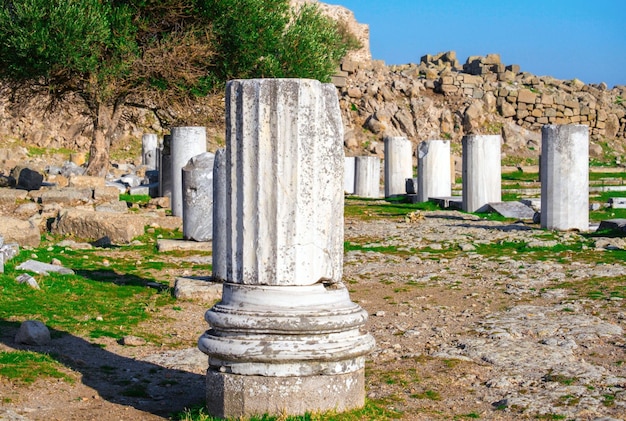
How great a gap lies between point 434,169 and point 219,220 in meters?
15.4

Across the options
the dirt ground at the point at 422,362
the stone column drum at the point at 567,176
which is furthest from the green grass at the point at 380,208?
the dirt ground at the point at 422,362

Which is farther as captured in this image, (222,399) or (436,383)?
(436,383)

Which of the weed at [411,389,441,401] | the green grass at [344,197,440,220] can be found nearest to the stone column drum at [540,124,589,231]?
the green grass at [344,197,440,220]

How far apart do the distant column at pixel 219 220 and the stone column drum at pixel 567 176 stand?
287 inches

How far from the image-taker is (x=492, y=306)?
8734mm

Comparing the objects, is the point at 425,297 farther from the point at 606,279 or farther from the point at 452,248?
the point at 452,248

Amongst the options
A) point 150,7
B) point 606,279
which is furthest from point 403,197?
point 606,279

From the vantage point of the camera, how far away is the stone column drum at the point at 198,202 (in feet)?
41.8

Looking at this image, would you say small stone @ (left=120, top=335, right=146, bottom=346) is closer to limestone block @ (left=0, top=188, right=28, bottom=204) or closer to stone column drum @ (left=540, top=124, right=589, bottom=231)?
stone column drum @ (left=540, top=124, right=589, bottom=231)

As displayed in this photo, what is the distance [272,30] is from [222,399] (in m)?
18.8

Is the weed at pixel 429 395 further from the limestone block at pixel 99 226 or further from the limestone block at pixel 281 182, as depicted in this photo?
the limestone block at pixel 99 226

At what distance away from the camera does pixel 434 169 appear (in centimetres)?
2195

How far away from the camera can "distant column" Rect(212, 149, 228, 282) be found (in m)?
7.15

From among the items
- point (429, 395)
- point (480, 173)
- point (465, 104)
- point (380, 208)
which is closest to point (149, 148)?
point (380, 208)
